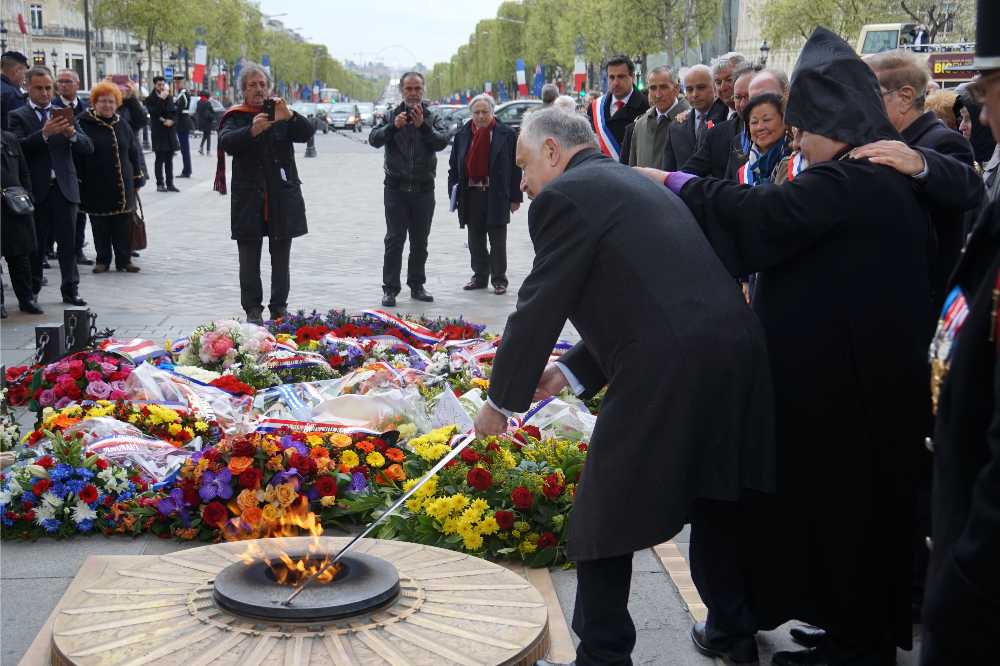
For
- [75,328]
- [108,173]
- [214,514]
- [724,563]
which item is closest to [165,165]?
[108,173]

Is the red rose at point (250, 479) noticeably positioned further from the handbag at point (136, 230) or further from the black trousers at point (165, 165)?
the black trousers at point (165, 165)

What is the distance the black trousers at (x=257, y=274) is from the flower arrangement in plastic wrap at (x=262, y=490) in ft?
14.2

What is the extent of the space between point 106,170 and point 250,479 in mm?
8083

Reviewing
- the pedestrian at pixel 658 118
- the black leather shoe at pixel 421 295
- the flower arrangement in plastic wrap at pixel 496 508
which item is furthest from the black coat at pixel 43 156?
the flower arrangement in plastic wrap at pixel 496 508

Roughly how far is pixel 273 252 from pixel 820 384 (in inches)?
265

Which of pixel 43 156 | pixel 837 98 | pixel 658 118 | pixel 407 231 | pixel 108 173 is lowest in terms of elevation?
pixel 407 231

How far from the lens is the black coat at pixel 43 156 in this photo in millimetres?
11117

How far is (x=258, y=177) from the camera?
9.73 metres

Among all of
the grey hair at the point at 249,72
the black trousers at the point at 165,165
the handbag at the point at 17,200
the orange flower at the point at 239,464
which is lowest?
the orange flower at the point at 239,464

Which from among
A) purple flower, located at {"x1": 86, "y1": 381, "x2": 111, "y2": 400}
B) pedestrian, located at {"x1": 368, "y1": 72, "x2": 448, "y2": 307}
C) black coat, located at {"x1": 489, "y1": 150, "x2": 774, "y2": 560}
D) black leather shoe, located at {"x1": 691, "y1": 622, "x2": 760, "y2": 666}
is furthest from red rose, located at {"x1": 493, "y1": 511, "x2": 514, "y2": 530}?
pedestrian, located at {"x1": 368, "y1": 72, "x2": 448, "y2": 307}

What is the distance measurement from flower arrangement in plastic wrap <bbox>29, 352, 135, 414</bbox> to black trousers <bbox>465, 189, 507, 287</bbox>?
5155 millimetres

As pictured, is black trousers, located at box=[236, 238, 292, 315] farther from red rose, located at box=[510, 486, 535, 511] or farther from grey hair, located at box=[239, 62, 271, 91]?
red rose, located at box=[510, 486, 535, 511]

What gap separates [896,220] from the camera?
146 inches

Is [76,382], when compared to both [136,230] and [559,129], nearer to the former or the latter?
[559,129]
